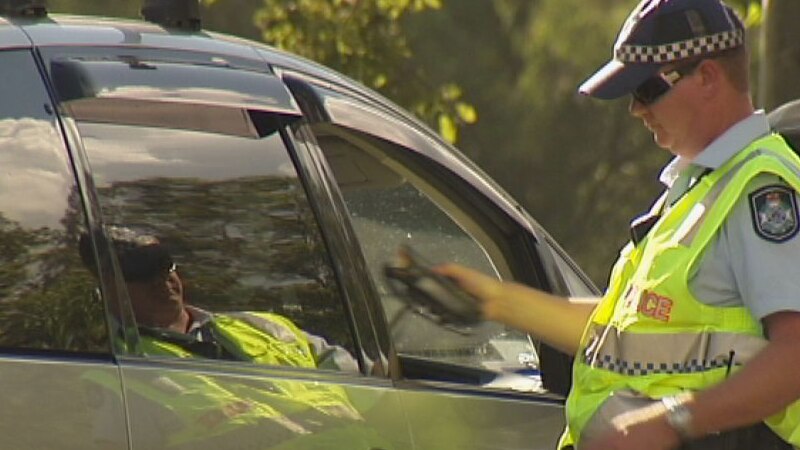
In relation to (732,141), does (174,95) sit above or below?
above

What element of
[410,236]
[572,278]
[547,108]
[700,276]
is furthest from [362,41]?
[547,108]

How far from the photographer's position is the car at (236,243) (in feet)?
11.9

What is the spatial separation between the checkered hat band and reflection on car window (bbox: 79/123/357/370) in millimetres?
858

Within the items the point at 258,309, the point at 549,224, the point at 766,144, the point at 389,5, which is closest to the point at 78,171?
the point at 258,309

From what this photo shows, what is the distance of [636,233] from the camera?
3.72 meters

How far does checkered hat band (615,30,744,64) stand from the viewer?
3570 mm

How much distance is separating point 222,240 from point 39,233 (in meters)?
0.46

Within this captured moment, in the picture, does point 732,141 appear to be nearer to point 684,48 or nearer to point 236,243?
point 684,48

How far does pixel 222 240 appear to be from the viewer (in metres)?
3.99

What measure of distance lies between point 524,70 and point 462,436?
56.0ft

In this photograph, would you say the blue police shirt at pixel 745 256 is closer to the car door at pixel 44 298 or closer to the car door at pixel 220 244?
the car door at pixel 220 244

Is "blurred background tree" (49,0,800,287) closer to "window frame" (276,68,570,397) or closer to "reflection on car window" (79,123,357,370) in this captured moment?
"window frame" (276,68,570,397)

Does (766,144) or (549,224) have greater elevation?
(766,144)

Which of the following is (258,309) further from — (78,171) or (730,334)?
(730,334)
